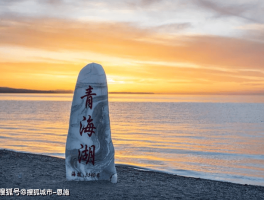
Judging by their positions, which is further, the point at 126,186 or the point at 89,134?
the point at 89,134

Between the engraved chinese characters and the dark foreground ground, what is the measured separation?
44 centimetres

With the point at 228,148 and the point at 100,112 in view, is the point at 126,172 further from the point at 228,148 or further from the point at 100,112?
the point at 228,148

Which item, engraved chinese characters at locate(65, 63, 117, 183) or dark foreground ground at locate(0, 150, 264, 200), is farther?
engraved chinese characters at locate(65, 63, 117, 183)

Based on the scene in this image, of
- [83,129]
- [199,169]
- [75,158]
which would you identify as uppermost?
[83,129]

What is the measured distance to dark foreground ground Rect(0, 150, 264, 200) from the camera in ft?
32.2

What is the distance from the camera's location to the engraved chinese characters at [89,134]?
11055 millimetres

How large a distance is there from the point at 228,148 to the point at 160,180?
14061 mm

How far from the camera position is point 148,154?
20859 mm

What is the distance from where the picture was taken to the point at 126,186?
10828mm

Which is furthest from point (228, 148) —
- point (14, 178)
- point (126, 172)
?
point (14, 178)

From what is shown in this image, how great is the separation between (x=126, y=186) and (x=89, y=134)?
7.09 ft

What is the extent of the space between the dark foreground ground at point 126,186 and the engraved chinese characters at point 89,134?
0.44 meters

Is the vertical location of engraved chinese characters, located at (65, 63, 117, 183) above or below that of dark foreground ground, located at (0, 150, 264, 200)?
above

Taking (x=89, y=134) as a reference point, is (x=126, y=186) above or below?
below
